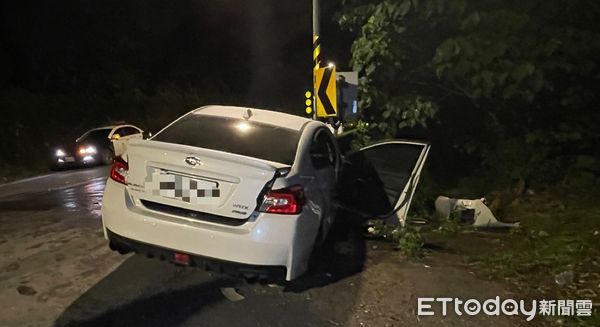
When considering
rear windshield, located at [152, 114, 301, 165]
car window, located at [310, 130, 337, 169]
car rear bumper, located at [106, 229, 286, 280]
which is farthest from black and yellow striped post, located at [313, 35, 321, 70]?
car rear bumper, located at [106, 229, 286, 280]

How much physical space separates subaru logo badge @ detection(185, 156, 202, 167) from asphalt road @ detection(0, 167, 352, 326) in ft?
3.56

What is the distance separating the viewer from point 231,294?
5.18 metres

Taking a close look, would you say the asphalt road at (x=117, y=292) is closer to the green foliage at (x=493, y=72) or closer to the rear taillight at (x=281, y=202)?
the rear taillight at (x=281, y=202)

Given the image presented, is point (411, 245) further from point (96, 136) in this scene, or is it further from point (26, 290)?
point (96, 136)

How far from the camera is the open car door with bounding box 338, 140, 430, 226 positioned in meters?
7.27

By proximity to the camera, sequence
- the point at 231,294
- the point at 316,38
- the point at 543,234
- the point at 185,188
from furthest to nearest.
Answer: the point at 316,38 → the point at 543,234 → the point at 231,294 → the point at 185,188

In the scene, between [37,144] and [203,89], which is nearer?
[37,144]

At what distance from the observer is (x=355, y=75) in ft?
33.8

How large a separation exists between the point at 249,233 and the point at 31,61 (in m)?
23.5

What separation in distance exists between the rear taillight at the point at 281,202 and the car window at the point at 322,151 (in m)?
0.92

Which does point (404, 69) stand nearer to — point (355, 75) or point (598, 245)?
point (355, 75)

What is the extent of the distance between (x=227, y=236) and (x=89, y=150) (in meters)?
16.0

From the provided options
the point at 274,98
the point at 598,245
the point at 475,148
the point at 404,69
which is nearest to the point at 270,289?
the point at 598,245

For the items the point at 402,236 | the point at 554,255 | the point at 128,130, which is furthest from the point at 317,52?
the point at 128,130
